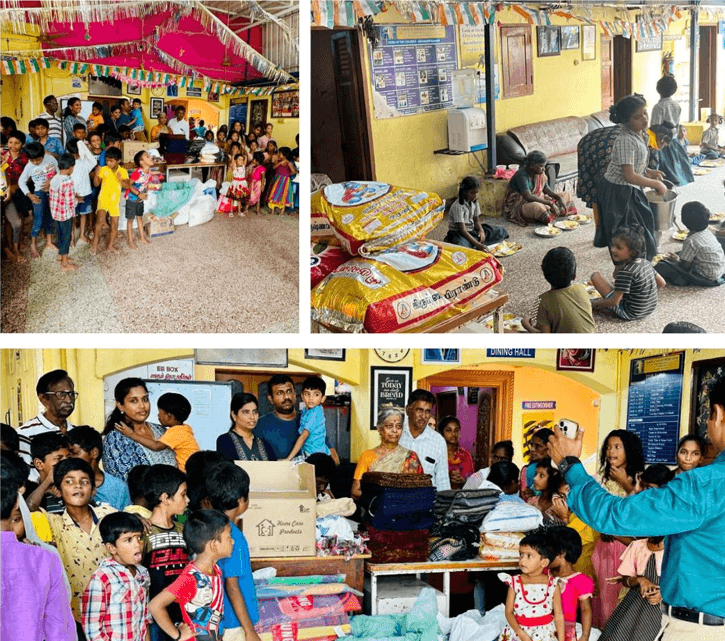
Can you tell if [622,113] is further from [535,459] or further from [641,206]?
[535,459]

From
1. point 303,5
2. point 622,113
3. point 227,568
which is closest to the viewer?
point 227,568

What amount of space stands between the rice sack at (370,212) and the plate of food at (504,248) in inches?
12.7

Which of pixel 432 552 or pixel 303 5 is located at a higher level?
pixel 303 5

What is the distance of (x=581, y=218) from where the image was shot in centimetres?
399

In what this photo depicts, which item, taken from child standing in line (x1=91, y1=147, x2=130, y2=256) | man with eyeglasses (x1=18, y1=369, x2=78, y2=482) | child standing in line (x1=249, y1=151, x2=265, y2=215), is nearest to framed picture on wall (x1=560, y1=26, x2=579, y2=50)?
child standing in line (x1=249, y1=151, x2=265, y2=215)

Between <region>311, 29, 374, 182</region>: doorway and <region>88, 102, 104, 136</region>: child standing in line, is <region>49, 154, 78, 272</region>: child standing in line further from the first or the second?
<region>311, 29, 374, 182</region>: doorway

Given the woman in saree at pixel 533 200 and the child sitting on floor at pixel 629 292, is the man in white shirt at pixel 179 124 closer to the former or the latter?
the woman in saree at pixel 533 200

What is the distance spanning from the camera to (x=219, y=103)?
3881 mm

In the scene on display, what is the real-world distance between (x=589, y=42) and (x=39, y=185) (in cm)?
228

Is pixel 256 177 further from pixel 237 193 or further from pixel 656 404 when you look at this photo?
pixel 656 404

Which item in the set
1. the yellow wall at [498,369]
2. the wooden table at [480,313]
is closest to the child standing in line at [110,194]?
the yellow wall at [498,369]

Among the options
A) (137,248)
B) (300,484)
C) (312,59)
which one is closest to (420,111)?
(312,59)

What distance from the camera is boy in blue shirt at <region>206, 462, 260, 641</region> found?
343 centimetres

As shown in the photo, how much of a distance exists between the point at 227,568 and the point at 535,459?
1.66 meters
